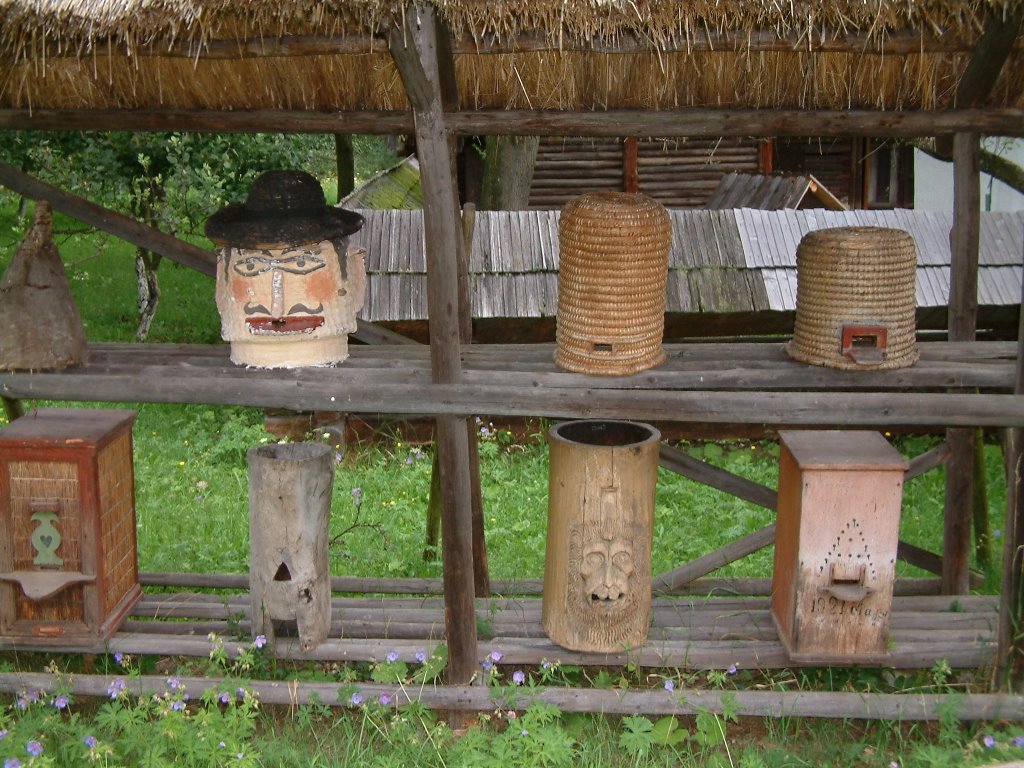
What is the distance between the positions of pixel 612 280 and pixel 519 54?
2.92ft

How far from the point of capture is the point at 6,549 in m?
3.47

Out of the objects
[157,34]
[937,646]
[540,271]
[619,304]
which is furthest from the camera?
[540,271]

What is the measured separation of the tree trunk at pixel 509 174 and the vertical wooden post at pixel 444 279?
4055 mm

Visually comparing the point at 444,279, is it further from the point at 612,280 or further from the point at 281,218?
the point at 281,218

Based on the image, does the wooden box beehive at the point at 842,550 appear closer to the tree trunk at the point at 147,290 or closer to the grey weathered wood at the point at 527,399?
the grey weathered wood at the point at 527,399

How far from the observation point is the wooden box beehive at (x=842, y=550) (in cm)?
329

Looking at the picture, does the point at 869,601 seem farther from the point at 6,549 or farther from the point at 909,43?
the point at 6,549

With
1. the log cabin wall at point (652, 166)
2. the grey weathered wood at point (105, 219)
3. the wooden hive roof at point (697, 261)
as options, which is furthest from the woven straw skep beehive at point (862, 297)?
the log cabin wall at point (652, 166)

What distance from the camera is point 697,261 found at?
252 inches

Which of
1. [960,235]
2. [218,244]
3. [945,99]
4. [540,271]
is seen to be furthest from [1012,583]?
[540,271]

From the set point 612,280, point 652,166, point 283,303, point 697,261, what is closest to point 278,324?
point 283,303

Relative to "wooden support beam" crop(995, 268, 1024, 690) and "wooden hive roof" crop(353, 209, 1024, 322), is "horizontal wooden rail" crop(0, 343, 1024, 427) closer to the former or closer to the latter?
"wooden support beam" crop(995, 268, 1024, 690)

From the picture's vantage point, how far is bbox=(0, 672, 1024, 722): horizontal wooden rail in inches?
131

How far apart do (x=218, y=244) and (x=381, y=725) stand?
177cm
